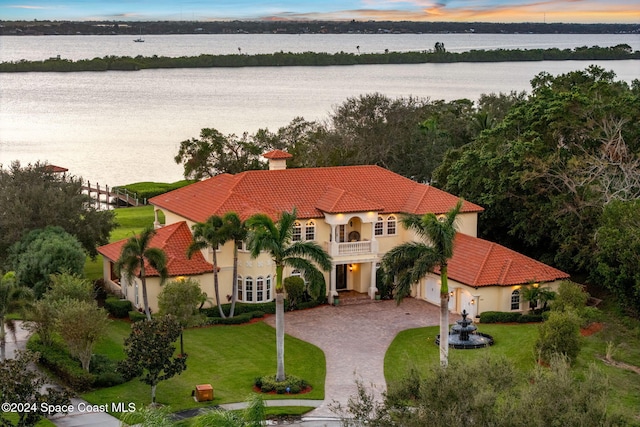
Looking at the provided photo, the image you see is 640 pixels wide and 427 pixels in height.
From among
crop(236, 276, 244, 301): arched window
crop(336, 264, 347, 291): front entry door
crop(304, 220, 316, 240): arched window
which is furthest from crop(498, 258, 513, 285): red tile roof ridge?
crop(236, 276, 244, 301): arched window

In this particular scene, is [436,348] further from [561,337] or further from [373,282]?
[373,282]

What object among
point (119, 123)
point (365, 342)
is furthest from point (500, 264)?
point (119, 123)

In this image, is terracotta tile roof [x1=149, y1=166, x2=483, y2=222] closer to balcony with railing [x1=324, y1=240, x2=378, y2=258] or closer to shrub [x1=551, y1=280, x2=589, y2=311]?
balcony with railing [x1=324, y1=240, x2=378, y2=258]

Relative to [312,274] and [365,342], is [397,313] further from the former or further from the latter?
[312,274]

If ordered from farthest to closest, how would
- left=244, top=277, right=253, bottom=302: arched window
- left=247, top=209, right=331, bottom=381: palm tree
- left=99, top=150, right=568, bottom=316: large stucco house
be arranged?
left=244, top=277, right=253, bottom=302: arched window → left=99, top=150, right=568, bottom=316: large stucco house → left=247, top=209, right=331, bottom=381: palm tree

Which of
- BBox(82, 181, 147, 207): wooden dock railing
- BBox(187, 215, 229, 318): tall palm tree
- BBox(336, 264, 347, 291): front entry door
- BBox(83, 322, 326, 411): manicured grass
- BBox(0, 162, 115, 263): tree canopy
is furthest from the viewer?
BBox(82, 181, 147, 207): wooden dock railing

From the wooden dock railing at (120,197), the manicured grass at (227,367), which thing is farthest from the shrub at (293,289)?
the wooden dock railing at (120,197)
